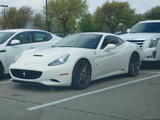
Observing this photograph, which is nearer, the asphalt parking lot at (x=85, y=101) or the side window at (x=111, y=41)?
the asphalt parking lot at (x=85, y=101)

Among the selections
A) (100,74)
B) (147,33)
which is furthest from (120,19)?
(100,74)

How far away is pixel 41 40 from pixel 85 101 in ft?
14.9

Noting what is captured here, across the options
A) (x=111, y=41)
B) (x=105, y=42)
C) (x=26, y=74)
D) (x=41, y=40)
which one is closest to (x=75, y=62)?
(x=26, y=74)

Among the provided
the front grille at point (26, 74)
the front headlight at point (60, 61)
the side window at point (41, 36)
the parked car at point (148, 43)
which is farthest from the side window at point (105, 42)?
the parked car at point (148, 43)

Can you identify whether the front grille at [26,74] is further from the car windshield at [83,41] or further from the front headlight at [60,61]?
the car windshield at [83,41]

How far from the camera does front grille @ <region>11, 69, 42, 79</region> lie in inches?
308

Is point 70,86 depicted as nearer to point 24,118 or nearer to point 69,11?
point 24,118

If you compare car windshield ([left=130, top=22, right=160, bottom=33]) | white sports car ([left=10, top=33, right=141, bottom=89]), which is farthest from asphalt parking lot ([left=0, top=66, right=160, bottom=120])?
car windshield ([left=130, top=22, right=160, bottom=33])

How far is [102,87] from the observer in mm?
8508

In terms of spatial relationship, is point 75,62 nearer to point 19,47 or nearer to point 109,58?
point 109,58

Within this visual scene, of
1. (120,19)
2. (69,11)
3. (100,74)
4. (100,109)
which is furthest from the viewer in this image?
(120,19)

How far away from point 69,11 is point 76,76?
1528 inches

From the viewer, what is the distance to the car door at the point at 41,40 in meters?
10.8

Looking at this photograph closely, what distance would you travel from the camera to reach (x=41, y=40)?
11.1 metres
